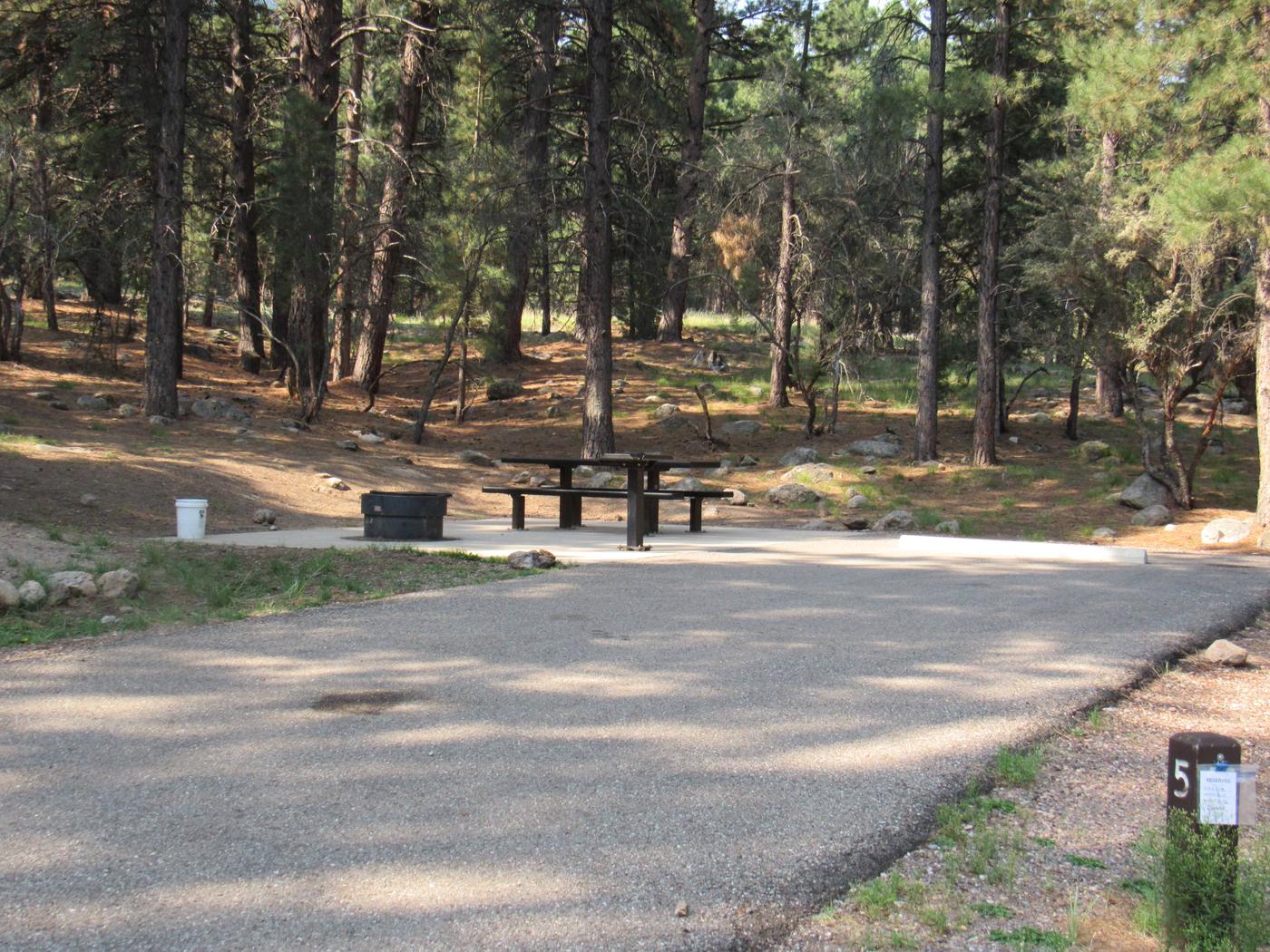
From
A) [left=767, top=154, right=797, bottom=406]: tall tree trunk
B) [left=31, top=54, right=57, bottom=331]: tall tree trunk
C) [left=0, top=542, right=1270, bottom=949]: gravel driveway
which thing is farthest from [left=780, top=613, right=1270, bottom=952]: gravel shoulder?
Answer: [left=31, top=54, right=57, bottom=331]: tall tree trunk

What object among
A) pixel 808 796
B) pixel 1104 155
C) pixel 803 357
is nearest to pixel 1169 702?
pixel 808 796

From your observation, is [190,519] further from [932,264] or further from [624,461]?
[932,264]

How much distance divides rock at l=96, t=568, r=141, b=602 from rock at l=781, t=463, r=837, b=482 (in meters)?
11.8

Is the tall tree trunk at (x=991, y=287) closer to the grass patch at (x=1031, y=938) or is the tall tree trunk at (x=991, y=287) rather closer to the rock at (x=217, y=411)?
the rock at (x=217, y=411)

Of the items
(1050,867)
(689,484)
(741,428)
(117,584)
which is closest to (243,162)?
(741,428)

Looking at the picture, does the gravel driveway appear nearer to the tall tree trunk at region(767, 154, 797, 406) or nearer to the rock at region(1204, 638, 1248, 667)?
the rock at region(1204, 638, 1248, 667)

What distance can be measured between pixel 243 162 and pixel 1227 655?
69.6 ft

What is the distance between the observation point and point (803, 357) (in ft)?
96.6

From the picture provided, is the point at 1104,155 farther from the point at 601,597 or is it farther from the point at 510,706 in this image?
the point at 510,706

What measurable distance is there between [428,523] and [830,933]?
8.31 metres

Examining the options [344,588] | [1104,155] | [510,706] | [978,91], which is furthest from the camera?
[1104,155]

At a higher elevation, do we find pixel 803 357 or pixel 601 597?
pixel 803 357

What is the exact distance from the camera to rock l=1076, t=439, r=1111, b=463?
19.4 meters

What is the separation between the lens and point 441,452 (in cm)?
1914
